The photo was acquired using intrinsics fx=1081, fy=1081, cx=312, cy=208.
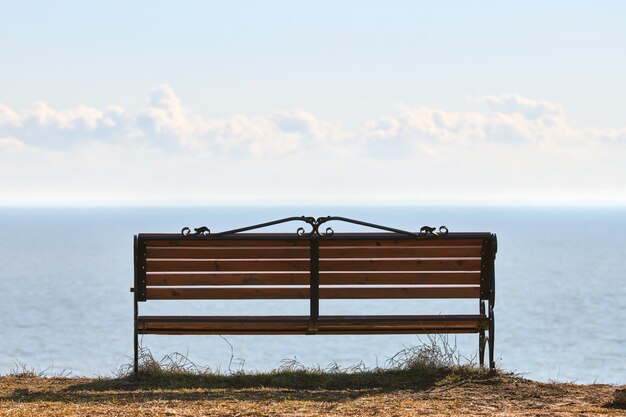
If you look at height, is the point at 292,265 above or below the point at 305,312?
above

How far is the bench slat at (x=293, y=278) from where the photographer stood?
9.50m

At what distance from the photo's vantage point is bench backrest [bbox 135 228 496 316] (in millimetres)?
9484

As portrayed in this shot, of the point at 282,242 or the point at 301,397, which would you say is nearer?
the point at 301,397

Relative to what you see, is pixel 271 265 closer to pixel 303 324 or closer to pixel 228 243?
pixel 228 243

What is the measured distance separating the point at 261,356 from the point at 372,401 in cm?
4975

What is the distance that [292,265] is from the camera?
9.52 metres

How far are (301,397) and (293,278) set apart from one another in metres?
1.35

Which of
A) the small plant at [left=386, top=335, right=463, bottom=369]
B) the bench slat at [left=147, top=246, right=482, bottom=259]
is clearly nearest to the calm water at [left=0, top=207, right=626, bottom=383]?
the bench slat at [left=147, top=246, right=482, bottom=259]

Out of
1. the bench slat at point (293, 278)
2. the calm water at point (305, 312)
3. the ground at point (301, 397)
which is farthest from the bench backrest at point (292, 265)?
the calm water at point (305, 312)

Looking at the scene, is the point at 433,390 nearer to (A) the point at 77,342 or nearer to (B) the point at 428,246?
(B) the point at 428,246

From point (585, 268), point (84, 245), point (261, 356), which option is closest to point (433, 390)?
point (261, 356)

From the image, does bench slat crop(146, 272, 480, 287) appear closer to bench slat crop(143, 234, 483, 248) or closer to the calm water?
bench slat crop(143, 234, 483, 248)

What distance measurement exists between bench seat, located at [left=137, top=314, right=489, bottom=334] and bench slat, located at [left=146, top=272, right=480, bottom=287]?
1.00ft

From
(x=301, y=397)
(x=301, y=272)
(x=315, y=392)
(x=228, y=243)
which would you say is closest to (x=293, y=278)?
(x=301, y=272)
